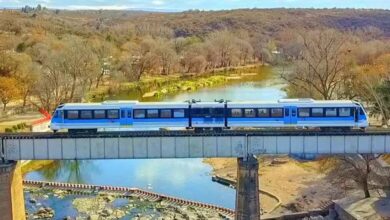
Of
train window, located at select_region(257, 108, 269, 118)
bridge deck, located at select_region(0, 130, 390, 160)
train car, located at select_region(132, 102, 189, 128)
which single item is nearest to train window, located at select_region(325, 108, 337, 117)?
bridge deck, located at select_region(0, 130, 390, 160)

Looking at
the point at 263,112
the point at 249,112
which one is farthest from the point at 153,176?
the point at 263,112

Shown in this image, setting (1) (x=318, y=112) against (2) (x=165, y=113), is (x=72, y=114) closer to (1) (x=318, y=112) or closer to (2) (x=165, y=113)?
(2) (x=165, y=113)

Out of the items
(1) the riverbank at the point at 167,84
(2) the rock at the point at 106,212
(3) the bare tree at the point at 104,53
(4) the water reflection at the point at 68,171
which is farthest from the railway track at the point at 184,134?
(3) the bare tree at the point at 104,53

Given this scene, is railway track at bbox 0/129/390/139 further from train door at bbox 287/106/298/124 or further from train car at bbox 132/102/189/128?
train car at bbox 132/102/189/128

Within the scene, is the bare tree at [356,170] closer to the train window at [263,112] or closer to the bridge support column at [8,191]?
the train window at [263,112]

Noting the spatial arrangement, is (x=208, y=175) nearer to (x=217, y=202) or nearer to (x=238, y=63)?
(x=217, y=202)

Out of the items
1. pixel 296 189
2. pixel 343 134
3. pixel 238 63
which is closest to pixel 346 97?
pixel 296 189
